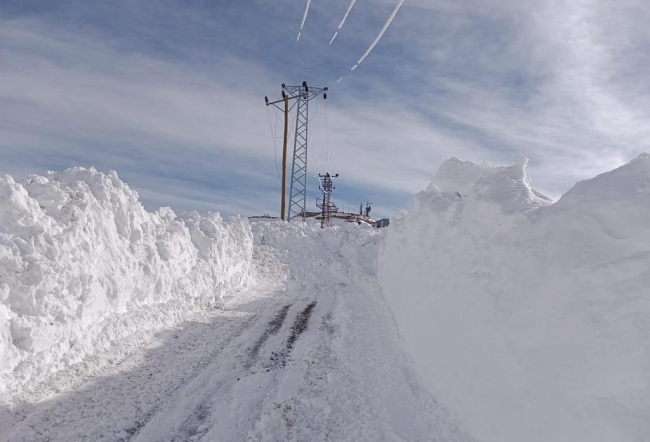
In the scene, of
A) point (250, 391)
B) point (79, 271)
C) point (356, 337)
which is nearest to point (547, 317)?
point (250, 391)

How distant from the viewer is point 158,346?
31.0 ft

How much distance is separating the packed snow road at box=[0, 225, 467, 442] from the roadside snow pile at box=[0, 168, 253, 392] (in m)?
0.65

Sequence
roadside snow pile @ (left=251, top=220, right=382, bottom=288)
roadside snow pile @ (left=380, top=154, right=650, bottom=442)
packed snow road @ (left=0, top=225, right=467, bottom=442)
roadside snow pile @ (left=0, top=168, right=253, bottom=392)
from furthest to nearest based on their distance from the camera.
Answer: roadside snow pile @ (left=251, top=220, right=382, bottom=288) → roadside snow pile @ (left=0, top=168, right=253, bottom=392) → packed snow road @ (left=0, top=225, right=467, bottom=442) → roadside snow pile @ (left=380, top=154, right=650, bottom=442)

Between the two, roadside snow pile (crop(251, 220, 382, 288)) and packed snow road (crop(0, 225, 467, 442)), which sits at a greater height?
roadside snow pile (crop(251, 220, 382, 288))

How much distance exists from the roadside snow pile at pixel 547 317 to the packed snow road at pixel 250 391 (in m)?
0.83

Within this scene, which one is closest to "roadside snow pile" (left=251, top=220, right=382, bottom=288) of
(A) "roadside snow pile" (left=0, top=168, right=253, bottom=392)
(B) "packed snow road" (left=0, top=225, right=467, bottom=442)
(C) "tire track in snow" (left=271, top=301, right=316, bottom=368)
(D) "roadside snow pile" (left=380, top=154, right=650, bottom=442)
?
(C) "tire track in snow" (left=271, top=301, right=316, bottom=368)

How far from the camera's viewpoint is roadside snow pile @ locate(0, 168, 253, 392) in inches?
279

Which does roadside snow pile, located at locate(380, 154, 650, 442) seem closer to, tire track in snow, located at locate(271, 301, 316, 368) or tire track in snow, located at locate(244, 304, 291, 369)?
tire track in snow, located at locate(271, 301, 316, 368)

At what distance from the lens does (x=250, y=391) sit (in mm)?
7168

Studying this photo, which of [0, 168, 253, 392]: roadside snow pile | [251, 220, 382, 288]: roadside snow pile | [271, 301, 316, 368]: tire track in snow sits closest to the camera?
[0, 168, 253, 392]: roadside snow pile

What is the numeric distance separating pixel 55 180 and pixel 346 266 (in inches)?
654

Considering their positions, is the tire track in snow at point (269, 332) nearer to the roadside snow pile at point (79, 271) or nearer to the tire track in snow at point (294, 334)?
the tire track in snow at point (294, 334)

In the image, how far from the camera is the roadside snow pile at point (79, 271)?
708 centimetres

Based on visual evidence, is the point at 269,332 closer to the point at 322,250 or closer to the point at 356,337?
the point at 356,337
